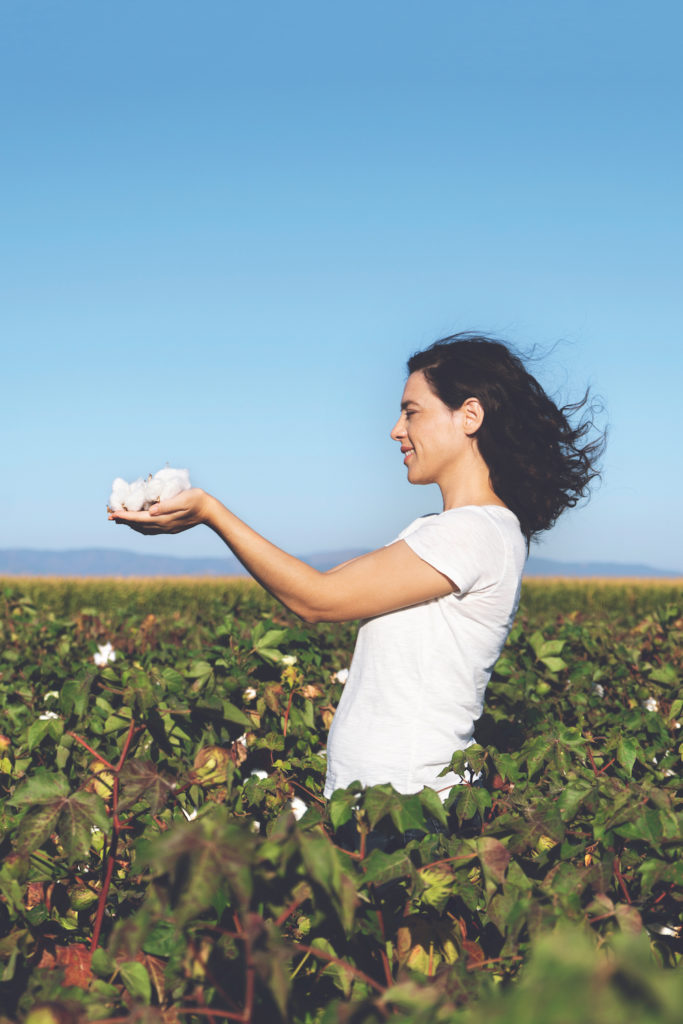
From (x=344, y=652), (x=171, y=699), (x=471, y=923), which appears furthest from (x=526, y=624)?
(x=471, y=923)

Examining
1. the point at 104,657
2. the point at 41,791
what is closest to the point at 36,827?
the point at 41,791

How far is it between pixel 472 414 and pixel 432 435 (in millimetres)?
121

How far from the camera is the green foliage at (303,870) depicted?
0.94 metres

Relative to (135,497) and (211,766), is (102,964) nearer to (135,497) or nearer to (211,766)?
(211,766)

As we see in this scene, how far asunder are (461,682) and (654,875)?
608mm

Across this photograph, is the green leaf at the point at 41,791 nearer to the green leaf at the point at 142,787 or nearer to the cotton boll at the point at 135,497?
the green leaf at the point at 142,787

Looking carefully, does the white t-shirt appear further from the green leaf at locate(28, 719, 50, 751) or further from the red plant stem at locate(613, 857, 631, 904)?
the green leaf at locate(28, 719, 50, 751)

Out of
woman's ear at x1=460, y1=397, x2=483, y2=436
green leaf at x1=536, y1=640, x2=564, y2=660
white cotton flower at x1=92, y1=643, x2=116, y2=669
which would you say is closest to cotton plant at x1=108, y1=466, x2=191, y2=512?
woman's ear at x1=460, y1=397, x2=483, y2=436

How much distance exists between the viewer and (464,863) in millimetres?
1486

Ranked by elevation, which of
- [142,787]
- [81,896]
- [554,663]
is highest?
[142,787]

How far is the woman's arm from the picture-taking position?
1903 mm

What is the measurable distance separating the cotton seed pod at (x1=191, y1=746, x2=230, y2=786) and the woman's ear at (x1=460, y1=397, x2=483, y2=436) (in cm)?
105

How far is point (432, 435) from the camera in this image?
2.23 meters

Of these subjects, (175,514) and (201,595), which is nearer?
(175,514)
